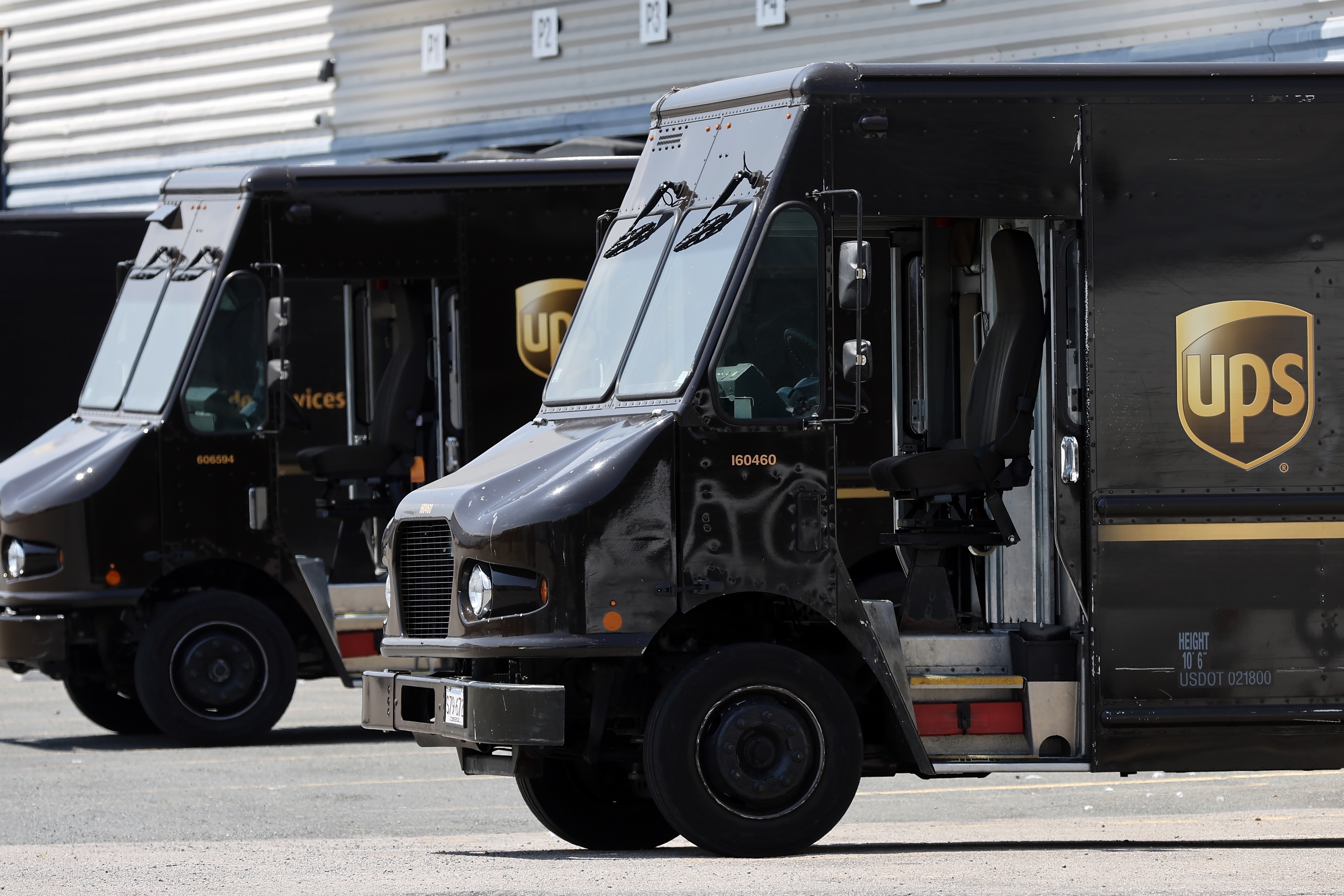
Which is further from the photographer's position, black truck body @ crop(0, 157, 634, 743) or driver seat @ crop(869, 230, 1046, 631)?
black truck body @ crop(0, 157, 634, 743)

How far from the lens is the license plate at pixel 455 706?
9.12 m

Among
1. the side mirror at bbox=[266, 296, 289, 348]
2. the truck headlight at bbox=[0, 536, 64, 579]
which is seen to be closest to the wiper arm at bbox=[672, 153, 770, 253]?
the side mirror at bbox=[266, 296, 289, 348]

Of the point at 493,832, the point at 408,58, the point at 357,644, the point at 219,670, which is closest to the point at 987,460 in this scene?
the point at 493,832

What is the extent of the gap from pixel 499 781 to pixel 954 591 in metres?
3.37

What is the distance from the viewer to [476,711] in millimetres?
9055

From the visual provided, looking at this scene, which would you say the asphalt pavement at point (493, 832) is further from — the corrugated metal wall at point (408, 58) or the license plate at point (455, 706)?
the corrugated metal wall at point (408, 58)

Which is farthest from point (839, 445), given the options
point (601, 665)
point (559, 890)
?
point (559, 890)

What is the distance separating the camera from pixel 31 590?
45.8 ft

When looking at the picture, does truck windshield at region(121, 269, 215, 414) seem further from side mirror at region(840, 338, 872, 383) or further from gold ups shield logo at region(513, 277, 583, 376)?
side mirror at region(840, 338, 872, 383)

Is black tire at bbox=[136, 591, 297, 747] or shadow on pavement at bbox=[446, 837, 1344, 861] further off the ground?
black tire at bbox=[136, 591, 297, 747]

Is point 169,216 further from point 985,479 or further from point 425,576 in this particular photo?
point 985,479

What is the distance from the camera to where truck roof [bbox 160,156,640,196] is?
14336mm

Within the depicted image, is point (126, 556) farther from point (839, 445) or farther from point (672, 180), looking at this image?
point (672, 180)

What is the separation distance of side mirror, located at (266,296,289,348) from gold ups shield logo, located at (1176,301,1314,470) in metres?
6.06
